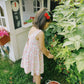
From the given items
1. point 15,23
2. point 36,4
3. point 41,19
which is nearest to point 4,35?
point 15,23

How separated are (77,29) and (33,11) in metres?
2.92

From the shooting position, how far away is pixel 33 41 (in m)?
1.92

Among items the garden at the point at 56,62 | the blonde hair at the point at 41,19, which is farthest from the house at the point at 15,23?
the blonde hair at the point at 41,19

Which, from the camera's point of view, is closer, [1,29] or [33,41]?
[33,41]

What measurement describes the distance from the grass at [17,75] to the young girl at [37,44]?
17.8 inches

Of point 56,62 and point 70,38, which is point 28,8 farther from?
point 70,38

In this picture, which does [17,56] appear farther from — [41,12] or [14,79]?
[41,12]

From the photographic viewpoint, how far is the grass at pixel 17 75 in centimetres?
261

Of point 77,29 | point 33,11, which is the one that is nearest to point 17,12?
point 33,11

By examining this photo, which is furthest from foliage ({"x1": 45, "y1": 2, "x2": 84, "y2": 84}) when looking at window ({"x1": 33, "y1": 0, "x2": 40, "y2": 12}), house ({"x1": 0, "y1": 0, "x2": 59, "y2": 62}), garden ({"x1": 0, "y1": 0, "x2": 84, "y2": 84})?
window ({"x1": 33, "y1": 0, "x2": 40, "y2": 12})

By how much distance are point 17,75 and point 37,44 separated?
128cm

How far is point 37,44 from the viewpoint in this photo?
1.97m

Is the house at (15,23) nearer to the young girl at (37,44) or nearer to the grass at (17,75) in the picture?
the grass at (17,75)

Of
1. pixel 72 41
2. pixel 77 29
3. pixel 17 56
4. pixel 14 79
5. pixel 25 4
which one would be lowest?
pixel 14 79
